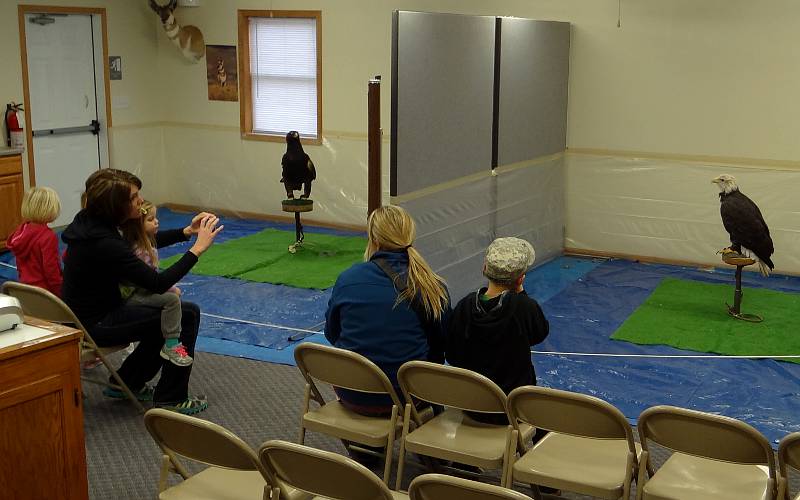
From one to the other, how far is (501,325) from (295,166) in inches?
188

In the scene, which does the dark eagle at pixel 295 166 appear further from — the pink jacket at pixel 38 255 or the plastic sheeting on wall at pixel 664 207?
the pink jacket at pixel 38 255

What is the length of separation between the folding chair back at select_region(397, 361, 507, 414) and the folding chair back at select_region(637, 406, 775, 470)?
52 cm

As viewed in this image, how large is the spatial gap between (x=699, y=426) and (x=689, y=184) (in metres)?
5.25

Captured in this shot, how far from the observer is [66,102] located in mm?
9172

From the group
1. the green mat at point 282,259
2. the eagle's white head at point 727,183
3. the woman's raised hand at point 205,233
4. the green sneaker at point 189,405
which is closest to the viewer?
the woman's raised hand at point 205,233

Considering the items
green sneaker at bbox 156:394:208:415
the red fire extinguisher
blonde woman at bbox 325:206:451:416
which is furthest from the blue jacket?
the red fire extinguisher

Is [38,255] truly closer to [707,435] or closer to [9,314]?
[9,314]

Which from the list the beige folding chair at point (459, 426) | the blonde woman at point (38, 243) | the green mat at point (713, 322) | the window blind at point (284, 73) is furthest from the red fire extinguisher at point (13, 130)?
the beige folding chair at point (459, 426)

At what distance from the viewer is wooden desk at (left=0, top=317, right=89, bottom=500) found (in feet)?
9.48

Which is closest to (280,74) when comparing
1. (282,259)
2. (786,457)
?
(282,259)

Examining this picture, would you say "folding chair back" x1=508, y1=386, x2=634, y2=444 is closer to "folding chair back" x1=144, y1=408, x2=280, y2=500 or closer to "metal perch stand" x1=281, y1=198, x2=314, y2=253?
"folding chair back" x1=144, y1=408, x2=280, y2=500

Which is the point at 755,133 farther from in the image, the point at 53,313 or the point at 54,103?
the point at 54,103

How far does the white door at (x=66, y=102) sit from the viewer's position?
8820mm

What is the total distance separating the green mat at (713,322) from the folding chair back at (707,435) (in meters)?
2.81
